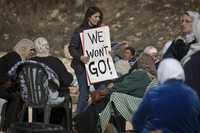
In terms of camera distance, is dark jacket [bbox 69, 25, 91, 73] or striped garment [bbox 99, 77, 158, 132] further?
dark jacket [bbox 69, 25, 91, 73]

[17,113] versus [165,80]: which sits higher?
[165,80]

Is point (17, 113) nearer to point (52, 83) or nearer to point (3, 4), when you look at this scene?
point (52, 83)

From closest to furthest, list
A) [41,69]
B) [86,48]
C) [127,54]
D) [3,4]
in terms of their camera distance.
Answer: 1. [41,69]
2. [86,48]
3. [127,54]
4. [3,4]

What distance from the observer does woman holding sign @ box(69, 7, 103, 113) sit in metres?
12.2

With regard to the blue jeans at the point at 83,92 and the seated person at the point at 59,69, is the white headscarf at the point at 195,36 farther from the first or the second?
the blue jeans at the point at 83,92

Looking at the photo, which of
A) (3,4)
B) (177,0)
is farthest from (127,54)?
(3,4)

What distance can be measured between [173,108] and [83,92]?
4797 millimetres

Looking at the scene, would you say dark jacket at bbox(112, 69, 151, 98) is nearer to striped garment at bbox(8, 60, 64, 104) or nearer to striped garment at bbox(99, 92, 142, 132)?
striped garment at bbox(99, 92, 142, 132)

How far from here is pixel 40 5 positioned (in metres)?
26.2

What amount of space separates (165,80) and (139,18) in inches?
651

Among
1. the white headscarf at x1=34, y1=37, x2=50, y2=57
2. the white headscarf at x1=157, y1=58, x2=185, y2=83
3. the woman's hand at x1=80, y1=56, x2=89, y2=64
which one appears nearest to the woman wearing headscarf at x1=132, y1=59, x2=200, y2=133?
the white headscarf at x1=157, y1=58, x2=185, y2=83

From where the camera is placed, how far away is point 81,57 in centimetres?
1226

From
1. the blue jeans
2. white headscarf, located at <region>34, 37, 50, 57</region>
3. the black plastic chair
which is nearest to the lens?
the black plastic chair

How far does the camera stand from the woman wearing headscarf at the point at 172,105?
749 cm
